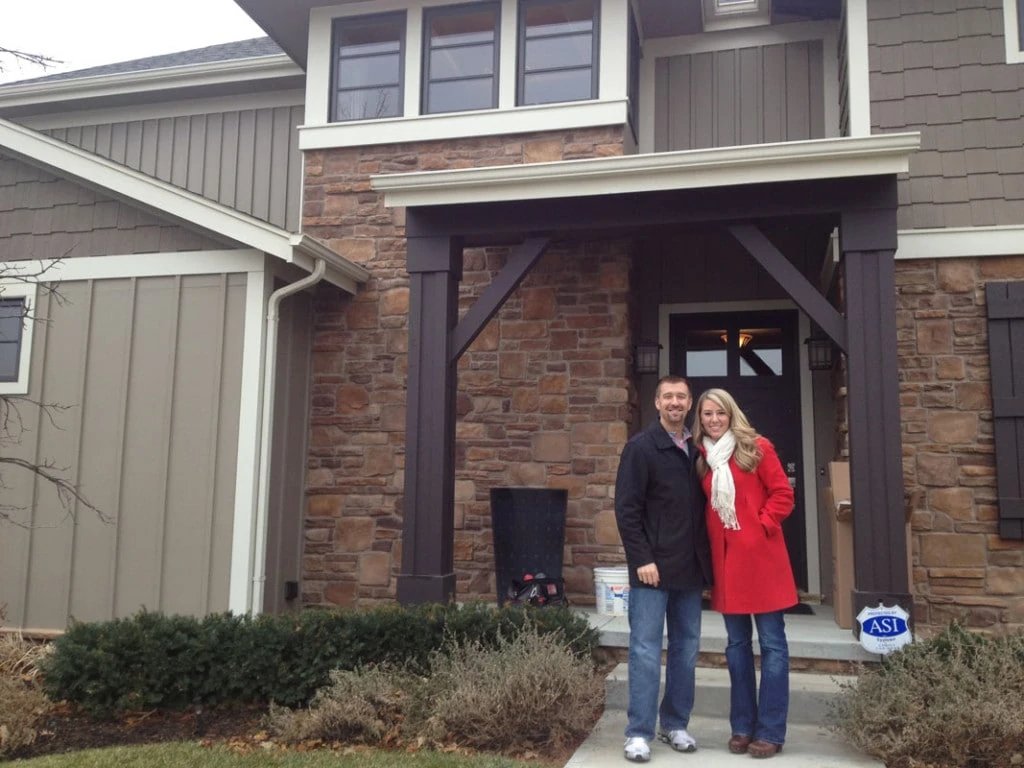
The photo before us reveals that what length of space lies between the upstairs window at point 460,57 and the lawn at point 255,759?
17.2ft

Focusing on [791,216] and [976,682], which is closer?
[976,682]

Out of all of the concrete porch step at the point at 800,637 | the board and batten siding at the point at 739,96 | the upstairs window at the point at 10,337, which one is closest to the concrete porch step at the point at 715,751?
the concrete porch step at the point at 800,637

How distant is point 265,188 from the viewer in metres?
8.69

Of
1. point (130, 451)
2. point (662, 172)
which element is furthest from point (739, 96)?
point (130, 451)

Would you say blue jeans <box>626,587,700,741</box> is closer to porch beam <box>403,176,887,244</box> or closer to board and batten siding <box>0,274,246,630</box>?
porch beam <box>403,176,887,244</box>

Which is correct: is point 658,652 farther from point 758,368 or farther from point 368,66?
point 368,66

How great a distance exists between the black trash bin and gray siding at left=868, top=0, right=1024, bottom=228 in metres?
3.24

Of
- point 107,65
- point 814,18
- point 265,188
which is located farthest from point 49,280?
point 814,18

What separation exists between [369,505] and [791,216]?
3.91 m

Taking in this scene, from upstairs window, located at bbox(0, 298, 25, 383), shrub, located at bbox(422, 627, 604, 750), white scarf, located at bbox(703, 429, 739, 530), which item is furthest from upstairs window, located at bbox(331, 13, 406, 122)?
shrub, located at bbox(422, 627, 604, 750)

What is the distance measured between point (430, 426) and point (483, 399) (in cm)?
154

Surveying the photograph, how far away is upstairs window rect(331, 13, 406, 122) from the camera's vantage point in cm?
785

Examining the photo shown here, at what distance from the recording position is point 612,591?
6.28 m

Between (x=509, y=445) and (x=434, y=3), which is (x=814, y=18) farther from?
(x=509, y=445)
